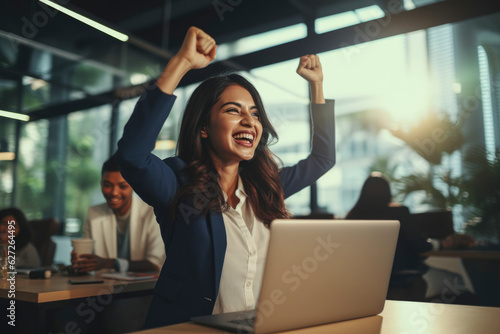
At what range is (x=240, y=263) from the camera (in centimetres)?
134

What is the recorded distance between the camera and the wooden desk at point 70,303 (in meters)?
1.66

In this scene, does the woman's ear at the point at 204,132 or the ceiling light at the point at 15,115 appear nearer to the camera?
the woman's ear at the point at 204,132

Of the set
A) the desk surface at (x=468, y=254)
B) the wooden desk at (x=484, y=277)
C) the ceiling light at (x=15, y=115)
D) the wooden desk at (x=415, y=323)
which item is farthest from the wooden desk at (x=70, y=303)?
the ceiling light at (x=15, y=115)

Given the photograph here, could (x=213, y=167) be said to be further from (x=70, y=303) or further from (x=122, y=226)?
(x=122, y=226)

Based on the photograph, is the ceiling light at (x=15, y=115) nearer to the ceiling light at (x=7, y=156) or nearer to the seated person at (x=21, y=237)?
the ceiling light at (x=7, y=156)

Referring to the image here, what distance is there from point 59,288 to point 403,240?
2641 mm

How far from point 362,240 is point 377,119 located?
463cm

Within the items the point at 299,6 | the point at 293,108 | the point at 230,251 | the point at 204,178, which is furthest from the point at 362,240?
the point at 299,6

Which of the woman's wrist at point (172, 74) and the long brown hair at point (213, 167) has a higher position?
the woman's wrist at point (172, 74)

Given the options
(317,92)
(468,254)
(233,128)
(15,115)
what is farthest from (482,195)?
(15,115)

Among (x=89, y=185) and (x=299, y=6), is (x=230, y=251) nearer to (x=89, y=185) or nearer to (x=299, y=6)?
(x=299, y=6)

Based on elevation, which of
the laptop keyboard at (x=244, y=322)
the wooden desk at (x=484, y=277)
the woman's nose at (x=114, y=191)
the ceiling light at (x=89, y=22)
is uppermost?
the ceiling light at (x=89, y=22)

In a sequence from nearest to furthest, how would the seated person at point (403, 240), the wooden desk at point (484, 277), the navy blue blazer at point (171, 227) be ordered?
the navy blue blazer at point (171, 227), the seated person at point (403, 240), the wooden desk at point (484, 277)

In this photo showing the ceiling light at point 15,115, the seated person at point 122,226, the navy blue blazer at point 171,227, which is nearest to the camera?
the navy blue blazer at point 171,227
